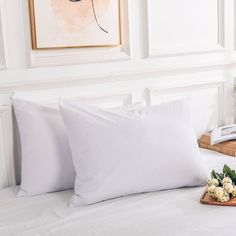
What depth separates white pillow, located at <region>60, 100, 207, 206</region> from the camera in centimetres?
170

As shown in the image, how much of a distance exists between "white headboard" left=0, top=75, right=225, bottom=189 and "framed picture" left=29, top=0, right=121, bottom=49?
0.21 meters

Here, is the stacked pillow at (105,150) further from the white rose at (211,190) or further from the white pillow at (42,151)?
the white rose at (211,190)

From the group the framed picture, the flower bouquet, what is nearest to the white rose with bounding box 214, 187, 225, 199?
the flower bouquet

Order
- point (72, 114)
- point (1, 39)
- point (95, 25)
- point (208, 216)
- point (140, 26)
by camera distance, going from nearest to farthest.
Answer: point (208, 216), point (72, 114), point (1, 39), point (95, 25), point (140, 26)

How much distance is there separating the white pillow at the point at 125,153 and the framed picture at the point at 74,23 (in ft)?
1.19

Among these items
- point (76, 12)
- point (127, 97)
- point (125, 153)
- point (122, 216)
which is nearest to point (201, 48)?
point (127, 97)

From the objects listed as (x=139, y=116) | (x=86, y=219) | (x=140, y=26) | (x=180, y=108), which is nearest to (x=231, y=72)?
(x=140, y=26)

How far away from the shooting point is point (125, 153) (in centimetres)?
172

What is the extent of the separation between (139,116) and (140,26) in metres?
0.67

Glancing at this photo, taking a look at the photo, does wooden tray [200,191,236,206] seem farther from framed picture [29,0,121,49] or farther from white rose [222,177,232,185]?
framed picture [29,0,121,49]

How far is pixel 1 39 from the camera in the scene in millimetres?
1888

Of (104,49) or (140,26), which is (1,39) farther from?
(140,26)

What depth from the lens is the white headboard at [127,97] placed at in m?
1.95

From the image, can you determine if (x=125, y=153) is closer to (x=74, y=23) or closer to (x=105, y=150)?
(x=105, y=150)
